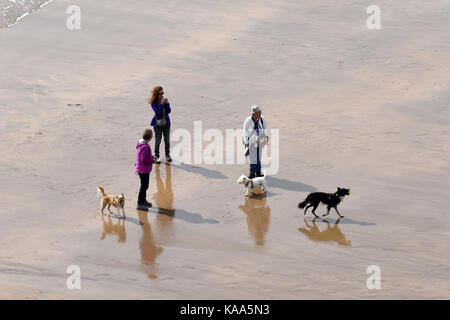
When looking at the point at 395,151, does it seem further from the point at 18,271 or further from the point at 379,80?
the point at 18,271

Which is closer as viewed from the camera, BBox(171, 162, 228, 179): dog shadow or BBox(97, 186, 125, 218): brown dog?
BBox(97, 186, 125, 218): brown dog

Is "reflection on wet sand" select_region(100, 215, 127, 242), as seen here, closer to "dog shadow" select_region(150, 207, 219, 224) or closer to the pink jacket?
"dog shadow" select_region(150, 207, 219, 224)

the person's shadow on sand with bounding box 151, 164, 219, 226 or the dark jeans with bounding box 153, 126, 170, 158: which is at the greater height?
the dark jeans with bounding box 153, 126, 170, 158

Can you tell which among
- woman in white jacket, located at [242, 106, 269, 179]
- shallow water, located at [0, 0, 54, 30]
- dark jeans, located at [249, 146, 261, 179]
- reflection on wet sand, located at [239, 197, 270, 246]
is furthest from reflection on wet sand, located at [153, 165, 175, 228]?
shallow water, located at [0, 0, 54, 30]

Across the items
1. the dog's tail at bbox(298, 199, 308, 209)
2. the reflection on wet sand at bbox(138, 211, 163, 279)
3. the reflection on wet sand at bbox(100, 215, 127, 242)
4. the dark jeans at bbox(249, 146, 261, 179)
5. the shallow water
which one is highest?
the shallow water

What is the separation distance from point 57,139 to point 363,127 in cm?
663

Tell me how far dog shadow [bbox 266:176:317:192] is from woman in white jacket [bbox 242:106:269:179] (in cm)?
59

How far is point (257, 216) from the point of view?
1303 centimetres

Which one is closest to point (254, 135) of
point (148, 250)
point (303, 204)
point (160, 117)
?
point (303, 204)

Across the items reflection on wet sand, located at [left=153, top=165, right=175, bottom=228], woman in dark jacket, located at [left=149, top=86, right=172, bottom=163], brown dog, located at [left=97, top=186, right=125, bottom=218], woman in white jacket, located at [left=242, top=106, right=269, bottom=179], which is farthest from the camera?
woman in dark jacket, located at [left=149, top=86, right=172, bottom=163]

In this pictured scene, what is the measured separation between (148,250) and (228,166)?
3.81 m

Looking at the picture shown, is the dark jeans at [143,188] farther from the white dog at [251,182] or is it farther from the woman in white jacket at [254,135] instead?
the woman in white jacket at [254,135]

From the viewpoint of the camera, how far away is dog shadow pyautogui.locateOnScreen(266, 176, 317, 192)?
46.1ft

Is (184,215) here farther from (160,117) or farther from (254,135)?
(160,117)
